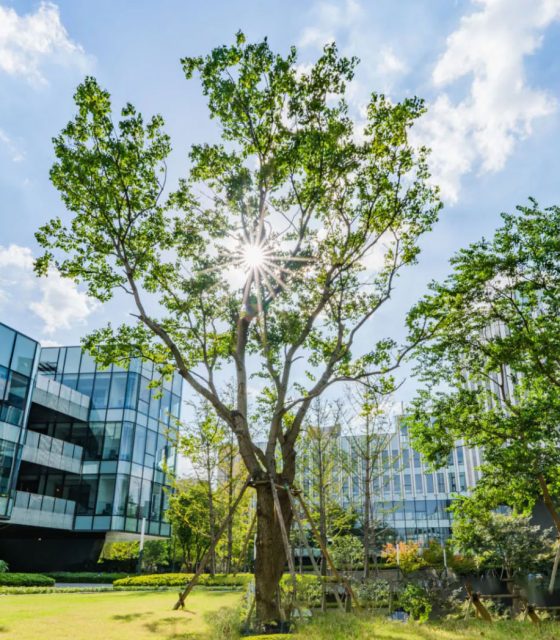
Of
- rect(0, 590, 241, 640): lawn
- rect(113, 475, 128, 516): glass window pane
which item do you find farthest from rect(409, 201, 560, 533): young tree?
rect(113, 475, 128, 516): glass window pane

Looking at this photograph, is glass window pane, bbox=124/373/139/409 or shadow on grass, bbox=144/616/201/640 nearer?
shadow on grass, bbox=144/616/201/640

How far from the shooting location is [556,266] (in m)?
13.7

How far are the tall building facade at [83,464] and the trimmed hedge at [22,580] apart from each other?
18.0 feet

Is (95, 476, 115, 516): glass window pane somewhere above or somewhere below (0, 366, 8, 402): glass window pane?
below

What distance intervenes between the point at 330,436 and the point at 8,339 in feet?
55.1

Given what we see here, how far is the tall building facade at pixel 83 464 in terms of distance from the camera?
30.7 metres

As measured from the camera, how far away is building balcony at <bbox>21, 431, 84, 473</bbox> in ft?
98.1

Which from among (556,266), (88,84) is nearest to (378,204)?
(556,266)

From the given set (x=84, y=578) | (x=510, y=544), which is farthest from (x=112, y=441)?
(x=510, y=544)

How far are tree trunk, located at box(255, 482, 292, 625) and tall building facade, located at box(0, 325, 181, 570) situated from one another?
18698 millimetres

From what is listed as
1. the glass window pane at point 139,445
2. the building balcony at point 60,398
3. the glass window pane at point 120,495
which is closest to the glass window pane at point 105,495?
the glass window pane at point 120,495

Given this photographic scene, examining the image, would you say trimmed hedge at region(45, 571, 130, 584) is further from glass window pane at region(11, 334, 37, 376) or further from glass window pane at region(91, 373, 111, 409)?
glass window pane at region(11, 334, 37, 376)

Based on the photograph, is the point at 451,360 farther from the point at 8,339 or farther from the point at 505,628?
the point at 8,339

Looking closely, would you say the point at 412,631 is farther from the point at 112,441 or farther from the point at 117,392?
the point at 117,392
